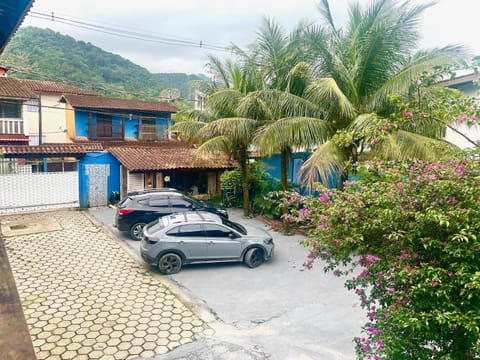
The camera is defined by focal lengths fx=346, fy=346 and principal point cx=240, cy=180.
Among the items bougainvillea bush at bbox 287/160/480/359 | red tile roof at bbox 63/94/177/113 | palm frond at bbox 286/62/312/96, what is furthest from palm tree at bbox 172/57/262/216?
red tile roof at bbox 63/94/177/113

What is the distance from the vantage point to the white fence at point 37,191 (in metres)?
15.2

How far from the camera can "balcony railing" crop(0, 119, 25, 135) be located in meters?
20.5

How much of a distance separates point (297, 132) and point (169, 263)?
536cm

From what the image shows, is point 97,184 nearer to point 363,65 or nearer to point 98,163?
point 98,163

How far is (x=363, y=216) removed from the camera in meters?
3.95

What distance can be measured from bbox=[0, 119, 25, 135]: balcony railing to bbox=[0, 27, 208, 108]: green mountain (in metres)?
12.2

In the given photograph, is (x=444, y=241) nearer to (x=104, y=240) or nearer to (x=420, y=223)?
(x=420, y=223)

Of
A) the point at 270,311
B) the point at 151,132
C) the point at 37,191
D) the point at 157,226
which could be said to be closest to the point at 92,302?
the point at 157,226

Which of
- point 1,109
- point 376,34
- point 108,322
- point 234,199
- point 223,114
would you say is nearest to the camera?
point 108,322

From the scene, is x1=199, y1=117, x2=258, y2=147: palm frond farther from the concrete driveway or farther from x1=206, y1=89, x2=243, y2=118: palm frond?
the concrete driveway

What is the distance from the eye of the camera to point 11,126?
67.9 ft

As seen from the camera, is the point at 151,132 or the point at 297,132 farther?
the point at 151,132

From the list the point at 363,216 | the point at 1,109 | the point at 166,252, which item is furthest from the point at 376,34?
the point at 1,109

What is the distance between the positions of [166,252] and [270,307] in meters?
3.24
